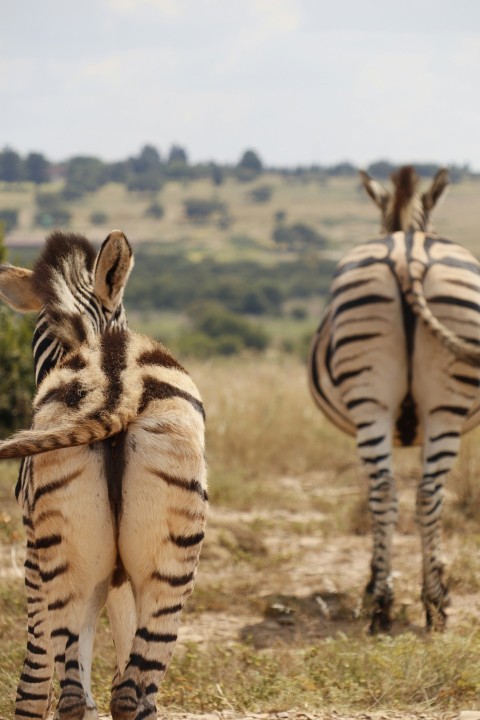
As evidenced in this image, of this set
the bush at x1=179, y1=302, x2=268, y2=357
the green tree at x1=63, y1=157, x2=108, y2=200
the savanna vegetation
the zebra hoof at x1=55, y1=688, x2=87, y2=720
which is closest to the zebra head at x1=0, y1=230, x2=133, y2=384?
the savanna vegetation

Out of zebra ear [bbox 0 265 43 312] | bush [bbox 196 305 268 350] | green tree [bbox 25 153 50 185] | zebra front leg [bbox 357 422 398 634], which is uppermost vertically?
green tree [bbox 25 153 50 185]

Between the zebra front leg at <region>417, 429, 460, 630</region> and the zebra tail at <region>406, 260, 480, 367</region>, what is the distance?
68cm

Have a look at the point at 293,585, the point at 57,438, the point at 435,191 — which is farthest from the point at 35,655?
the point at 435,191

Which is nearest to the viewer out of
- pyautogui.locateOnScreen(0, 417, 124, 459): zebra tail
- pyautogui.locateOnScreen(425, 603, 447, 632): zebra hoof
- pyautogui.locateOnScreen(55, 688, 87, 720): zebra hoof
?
pyautogui.locateOnScreen(0, 417, 124, 459): zebra tail

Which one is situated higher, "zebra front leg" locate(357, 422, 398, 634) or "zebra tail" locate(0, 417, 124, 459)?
"zebra tail" locate(0, 417, 124, 459)

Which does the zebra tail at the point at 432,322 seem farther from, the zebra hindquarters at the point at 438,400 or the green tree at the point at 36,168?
the green tree at the point at 36,168

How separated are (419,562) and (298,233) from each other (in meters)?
66.0

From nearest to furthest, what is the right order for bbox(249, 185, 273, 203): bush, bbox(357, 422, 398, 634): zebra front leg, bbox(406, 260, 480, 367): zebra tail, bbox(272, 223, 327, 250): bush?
bbox(406, 260, 480, 367): zebra tail, bbox(357, 422, 398, 634): zebra front leg, bbox(272, 223, 327, 250): bush, bbox(249, 185, 273, 203): bush

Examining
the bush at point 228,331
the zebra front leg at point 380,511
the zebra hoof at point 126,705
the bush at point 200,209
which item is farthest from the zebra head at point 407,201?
the bush at point 200,209

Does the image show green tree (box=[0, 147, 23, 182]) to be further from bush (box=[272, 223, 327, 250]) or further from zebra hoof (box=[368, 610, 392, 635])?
zebra hoof (box=[368, 610, 392, 635])

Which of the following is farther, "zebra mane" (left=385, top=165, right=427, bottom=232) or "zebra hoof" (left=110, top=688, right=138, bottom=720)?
"zebra mane" (left=385, top=165, right=427, bottom=232)

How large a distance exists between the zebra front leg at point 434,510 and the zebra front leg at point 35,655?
315cm

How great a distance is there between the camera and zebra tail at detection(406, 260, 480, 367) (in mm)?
6066

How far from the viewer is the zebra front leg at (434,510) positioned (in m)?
6.57
